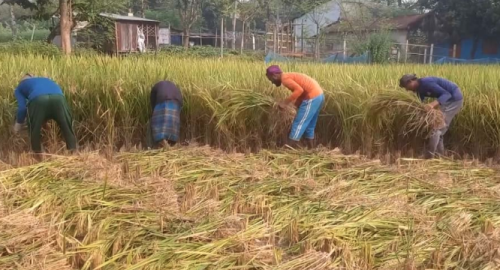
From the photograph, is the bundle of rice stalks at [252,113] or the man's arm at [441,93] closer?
the man's arm at [441,93]

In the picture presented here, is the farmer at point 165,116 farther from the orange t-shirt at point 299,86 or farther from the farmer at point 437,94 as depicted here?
the farmer at point 437,94

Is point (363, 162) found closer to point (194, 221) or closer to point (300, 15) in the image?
point (194, 221)

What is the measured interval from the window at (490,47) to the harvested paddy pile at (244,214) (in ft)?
69.7

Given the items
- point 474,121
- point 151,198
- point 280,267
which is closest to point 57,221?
point 151,198

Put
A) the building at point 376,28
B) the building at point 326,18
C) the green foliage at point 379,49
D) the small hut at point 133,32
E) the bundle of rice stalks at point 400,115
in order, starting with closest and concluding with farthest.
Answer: the bundle of rice stalks at point 400,115 < the green foliage at point 379,49 < the small hut at point 133,32 < the building at point 376,28 < the building at point 326,18

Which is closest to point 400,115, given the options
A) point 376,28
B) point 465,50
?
point 376,28

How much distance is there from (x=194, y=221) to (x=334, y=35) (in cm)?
2581

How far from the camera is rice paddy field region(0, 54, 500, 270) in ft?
7.71

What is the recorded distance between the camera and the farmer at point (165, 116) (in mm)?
4473

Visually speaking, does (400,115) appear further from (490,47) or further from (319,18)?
(319,18)

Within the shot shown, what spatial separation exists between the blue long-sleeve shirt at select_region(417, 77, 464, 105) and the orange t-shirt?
3.17ft

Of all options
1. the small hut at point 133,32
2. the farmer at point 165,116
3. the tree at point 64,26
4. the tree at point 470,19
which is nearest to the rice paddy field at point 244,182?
the farmer at point 165,116

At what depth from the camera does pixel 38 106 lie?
4.09 meters

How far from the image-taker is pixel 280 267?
221 centimetres
